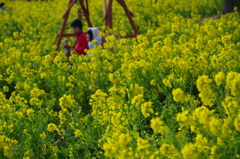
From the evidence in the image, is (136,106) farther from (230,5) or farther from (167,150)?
(230,5)

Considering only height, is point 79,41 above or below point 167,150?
below

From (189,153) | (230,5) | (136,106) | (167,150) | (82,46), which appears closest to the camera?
(189,153)

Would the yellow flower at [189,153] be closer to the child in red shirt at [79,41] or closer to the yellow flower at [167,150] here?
the yellow flower at [167,150]

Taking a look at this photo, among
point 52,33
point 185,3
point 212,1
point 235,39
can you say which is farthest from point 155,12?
point 235,39

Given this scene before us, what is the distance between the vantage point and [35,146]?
3.73m

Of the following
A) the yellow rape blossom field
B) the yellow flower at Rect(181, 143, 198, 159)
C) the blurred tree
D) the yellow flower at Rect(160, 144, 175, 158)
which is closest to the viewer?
the yellow flower at Rect(181, 143, 198, 159)

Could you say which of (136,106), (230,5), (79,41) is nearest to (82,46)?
(79,41)

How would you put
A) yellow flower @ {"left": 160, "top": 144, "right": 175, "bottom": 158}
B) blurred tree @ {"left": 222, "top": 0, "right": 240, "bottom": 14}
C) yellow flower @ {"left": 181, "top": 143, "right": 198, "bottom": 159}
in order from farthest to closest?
1. blurred tree @ {"left": 222, "top": 0, "right": 240, "bottom": 14}
2. yellow flower @ {"left": 160, "top": 144, "right": 175, "bottom": 158}
3. yellow flower @ {"left": 181, "top": 143, "right": 198, "bottom": 159}

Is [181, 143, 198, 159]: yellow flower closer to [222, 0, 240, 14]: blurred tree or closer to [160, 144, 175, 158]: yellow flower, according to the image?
[160, 144, 175, 158]: yellow flower

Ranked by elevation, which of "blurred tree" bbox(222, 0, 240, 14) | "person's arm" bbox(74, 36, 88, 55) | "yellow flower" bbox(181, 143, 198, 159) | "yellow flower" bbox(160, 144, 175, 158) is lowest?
"person's arm" bbox(74, 36, 88, 55)

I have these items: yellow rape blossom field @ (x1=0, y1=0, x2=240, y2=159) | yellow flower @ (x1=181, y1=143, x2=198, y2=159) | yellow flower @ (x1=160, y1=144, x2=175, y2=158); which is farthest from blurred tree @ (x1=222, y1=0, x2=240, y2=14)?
yellow flower @ (x1=181, y1=143, x2=198, y2=159)

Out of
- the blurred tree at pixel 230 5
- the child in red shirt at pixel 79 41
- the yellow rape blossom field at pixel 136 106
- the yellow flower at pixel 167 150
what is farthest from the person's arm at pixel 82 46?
the yellow flower at pixel 167 150

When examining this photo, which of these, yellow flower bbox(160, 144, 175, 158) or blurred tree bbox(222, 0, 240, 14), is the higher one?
blurred tree bbox(222, 0, 240, 14)

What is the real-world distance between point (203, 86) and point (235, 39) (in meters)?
3.59
